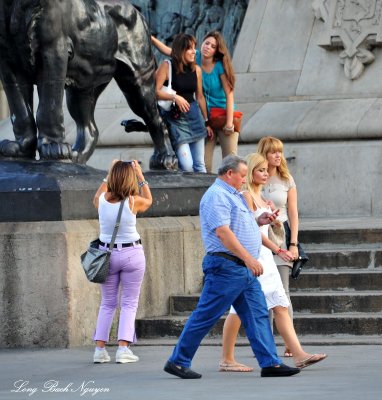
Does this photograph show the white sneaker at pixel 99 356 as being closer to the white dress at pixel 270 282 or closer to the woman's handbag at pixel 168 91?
the white dress at pixel 270 282

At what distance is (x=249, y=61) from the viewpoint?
19.7 metres

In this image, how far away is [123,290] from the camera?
12.6 m

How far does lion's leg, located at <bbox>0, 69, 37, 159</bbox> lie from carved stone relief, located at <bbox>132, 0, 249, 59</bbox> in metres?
5.85

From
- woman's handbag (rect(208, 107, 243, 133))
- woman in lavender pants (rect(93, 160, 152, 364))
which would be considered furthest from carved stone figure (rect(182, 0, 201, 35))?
woman in lavender pants (rect(93, 160, 152, 364))

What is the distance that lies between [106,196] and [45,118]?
205cm

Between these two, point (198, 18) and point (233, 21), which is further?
point (198, 18)

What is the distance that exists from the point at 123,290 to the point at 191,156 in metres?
3.69

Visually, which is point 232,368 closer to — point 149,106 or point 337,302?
point 337,302

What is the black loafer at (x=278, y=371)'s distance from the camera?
11.4 m

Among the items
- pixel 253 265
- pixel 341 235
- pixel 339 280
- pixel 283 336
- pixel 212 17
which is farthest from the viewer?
pixel 212 17

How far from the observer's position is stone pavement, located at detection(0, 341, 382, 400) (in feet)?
34.5

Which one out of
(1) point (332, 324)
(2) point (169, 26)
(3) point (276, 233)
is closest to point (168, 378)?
(3) point (276, 233)

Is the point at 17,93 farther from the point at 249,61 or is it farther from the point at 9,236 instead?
the point at 249,61

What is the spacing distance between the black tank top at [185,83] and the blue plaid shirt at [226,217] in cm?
430
